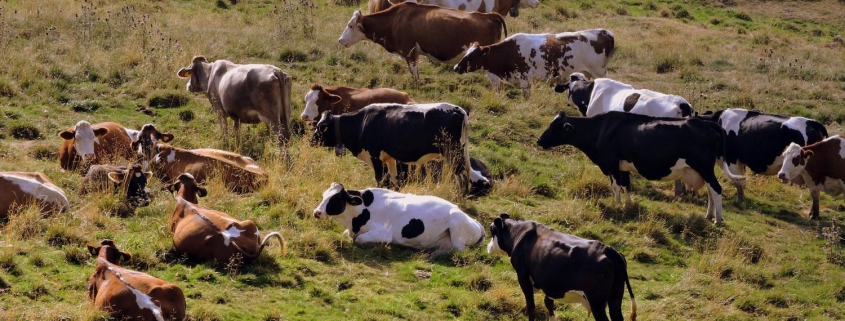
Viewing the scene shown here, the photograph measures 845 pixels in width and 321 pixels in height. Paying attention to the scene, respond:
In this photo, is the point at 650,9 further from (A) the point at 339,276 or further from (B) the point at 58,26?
(A) the point at 339,276

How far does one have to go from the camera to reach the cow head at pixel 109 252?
9.85 m

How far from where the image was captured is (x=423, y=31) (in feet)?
70.0

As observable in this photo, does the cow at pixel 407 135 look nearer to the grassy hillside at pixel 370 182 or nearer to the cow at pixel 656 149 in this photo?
the grassy hillside at pixel 370 182

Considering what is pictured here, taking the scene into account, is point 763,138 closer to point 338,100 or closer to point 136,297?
point 338,100

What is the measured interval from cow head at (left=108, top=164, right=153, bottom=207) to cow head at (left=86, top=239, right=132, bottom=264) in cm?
236

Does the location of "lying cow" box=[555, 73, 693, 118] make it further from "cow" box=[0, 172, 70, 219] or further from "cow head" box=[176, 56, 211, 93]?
"cow" box=[0, 172, 70, 219]

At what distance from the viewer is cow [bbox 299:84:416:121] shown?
1694 centimetres

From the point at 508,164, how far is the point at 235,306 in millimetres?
7061

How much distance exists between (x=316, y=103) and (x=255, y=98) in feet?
3.88

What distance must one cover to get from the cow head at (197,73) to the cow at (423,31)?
4568mm

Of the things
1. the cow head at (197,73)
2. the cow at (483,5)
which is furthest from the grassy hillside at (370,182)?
the cow at (483,5)

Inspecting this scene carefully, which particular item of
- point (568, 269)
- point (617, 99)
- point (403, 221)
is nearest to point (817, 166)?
point (617, 99)

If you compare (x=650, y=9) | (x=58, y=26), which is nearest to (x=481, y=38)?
(x=58, y=26)

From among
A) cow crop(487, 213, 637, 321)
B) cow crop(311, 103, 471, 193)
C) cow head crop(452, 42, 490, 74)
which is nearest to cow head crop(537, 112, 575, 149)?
cow crop(311, 103, 471, 193)
